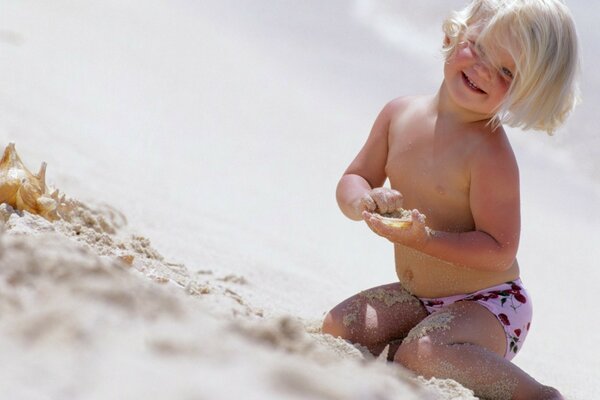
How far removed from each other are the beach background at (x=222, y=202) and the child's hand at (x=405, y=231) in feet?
1.12

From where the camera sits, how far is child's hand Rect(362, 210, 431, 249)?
7.54 ft

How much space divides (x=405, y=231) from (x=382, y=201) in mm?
112

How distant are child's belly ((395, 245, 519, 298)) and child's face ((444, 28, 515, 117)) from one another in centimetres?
45

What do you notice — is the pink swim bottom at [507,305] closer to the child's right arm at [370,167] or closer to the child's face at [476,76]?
the child's right arm at [370,167]

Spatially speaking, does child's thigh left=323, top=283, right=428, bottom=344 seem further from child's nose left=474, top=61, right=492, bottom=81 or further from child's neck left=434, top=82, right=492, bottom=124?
child's nose left=474, top=61, right=492, bottom=81

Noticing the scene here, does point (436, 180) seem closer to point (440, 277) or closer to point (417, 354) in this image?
point (440, 277)

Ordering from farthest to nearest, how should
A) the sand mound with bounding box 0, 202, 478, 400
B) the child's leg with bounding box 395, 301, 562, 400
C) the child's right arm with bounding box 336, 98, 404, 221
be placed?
the child's right arm with bounding box 336, 98, 404, 221
the child's leg with bounding box 395, 301, 562, 400
the sand mound with bounding box 0, 202, 478, 400

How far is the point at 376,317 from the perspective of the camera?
8.31 feet

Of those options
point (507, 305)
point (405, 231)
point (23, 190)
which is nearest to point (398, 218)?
point (405, 231)

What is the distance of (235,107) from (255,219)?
171 cm

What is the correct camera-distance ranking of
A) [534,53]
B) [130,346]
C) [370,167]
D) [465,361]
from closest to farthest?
[130,346], [465,361], [534,53], [370,167]

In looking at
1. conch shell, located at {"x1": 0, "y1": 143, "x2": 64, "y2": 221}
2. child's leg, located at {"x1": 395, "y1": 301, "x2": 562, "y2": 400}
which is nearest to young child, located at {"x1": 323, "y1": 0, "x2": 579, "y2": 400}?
child's leg, located at {"x1": 395, "y1": 301, "x2": 562, "y2": 400}

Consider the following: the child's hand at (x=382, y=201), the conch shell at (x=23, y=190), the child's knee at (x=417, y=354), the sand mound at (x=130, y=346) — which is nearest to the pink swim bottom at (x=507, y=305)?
the child's knee at (x=417, y=354)

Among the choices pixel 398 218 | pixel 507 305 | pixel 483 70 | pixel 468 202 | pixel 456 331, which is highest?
pixel 483 70
